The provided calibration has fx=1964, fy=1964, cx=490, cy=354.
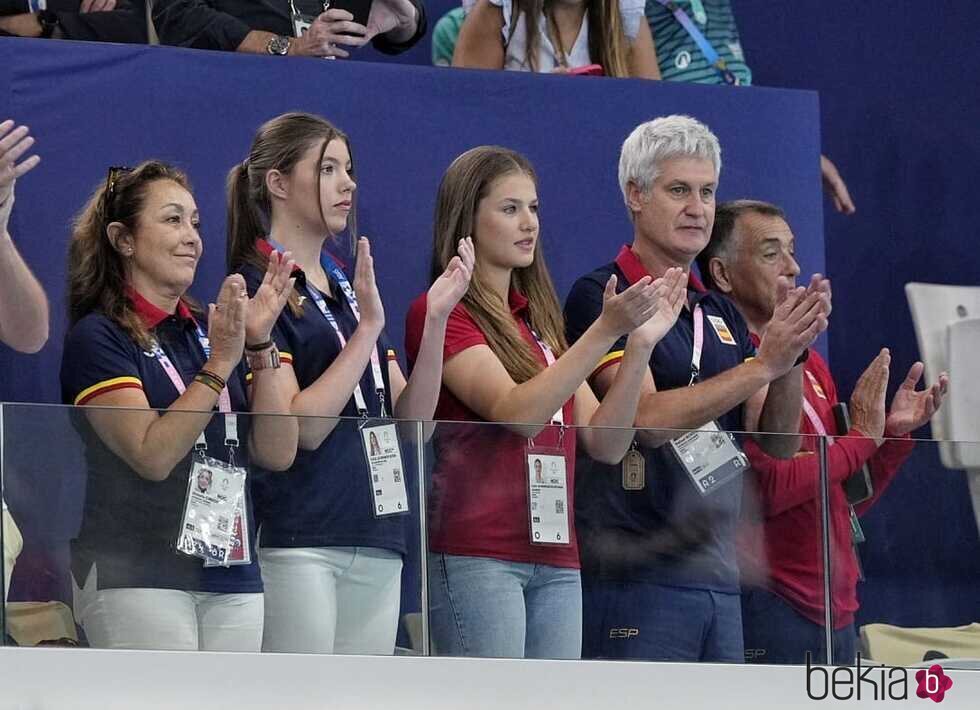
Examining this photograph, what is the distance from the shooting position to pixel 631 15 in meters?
5.00

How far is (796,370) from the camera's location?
14.0 feet

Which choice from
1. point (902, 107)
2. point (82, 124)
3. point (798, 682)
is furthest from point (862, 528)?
point (902, 107)

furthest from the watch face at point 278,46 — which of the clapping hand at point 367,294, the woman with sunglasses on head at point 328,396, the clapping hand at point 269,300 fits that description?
the clapping hand at point 269,300

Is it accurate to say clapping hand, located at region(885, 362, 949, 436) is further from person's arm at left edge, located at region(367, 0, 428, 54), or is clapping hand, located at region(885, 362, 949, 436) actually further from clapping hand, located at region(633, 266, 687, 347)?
person's arm at left edge, located at region(367, 0, 428, 54)

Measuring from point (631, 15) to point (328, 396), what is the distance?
1685 mm

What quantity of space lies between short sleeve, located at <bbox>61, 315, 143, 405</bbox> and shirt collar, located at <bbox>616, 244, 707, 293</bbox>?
1.14 metres

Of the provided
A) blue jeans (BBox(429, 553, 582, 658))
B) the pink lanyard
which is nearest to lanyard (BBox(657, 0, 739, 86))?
the pink lanyard

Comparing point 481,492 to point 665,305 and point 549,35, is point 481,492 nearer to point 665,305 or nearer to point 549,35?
point 665,305

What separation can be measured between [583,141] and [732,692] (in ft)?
5.38

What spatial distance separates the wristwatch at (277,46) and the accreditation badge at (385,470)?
4.59ft

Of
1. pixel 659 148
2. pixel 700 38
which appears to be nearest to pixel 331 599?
pixel 659 148

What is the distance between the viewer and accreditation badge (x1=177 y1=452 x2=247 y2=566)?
346cm

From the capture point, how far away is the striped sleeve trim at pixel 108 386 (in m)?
3.68

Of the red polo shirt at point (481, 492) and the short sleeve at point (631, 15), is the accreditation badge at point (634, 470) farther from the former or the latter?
the short sleeve at point (631, 15)
